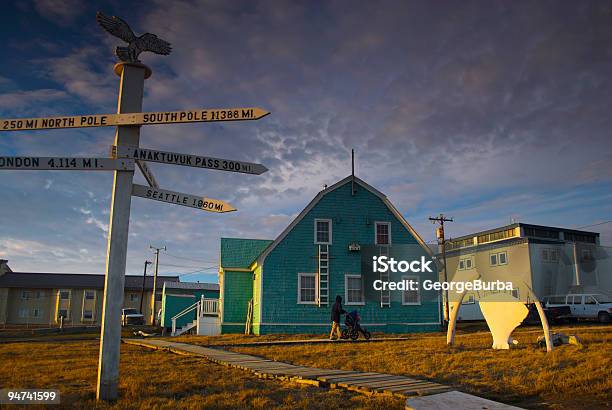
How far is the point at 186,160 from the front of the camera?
26.9ft

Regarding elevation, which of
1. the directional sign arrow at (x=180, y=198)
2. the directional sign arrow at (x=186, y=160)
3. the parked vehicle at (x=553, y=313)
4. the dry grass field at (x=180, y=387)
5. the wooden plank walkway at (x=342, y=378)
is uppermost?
the directional sign arrow at (x=186, y=160)

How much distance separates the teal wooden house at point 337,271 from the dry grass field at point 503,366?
891 cm

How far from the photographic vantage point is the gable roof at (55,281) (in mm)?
59000

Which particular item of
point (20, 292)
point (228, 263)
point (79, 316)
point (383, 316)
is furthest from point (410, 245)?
point (20, 292)

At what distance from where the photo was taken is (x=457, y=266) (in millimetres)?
56062

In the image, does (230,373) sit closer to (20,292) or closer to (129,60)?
(129,60)

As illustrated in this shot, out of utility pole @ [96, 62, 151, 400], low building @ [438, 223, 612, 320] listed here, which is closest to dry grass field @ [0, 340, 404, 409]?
utility pole @ [96, 62, 151, 400]

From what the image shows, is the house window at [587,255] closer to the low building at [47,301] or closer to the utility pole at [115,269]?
the low building at [47,301]

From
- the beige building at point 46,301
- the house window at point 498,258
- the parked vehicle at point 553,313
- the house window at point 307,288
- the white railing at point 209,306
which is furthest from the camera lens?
the beige building at point 46,301

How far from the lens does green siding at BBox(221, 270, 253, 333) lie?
27797mm

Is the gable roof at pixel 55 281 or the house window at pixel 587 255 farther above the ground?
the house window at pixel 587 255

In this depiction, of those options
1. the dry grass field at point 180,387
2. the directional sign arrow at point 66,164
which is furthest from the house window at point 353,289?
the directional sign arrow at point 66,164

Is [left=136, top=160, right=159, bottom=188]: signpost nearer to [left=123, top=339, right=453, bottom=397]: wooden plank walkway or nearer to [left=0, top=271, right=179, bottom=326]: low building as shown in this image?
[left=123, top=339, right=453, bottom=397]: wooden plank walkway

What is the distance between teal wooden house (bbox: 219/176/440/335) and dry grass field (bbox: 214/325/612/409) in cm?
891
